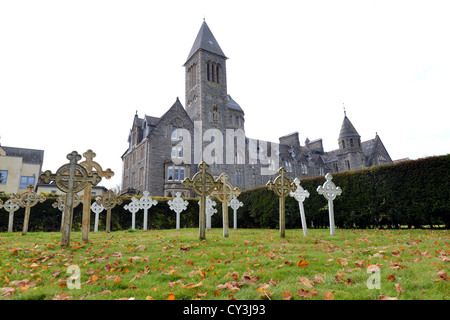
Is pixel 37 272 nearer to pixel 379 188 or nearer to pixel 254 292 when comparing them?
pixel 254 292

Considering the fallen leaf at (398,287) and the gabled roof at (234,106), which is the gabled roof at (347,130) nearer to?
the gabled roof at (234,106)

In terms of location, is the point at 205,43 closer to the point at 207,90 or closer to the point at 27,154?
the point at 207,90

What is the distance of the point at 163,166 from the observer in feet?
123

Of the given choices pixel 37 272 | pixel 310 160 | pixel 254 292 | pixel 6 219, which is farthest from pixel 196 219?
pixel 310 160

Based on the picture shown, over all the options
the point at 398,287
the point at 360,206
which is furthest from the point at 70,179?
the point at 360,206

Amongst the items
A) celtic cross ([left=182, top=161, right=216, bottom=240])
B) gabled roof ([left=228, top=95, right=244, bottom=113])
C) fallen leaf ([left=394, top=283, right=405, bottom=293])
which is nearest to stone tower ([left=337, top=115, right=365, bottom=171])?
gabled roof ([left=228, top=95, right=244, bottom=113])

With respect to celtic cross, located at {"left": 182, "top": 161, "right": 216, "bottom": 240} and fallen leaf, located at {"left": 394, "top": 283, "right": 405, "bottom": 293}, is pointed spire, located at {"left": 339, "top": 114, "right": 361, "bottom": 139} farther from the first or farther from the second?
fallen leaf, located at {"left": 394, "top": 283, "right": 405, "bottom": 293}

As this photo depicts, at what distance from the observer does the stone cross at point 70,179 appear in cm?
855

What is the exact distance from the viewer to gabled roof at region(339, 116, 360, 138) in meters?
59.0

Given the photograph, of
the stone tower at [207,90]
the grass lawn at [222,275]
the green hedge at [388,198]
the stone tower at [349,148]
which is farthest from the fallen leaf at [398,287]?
the stone tower at [349,148]

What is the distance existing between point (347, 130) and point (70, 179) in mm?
60519

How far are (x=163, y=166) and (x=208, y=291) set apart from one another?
34560 mm

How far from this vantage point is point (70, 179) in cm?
888

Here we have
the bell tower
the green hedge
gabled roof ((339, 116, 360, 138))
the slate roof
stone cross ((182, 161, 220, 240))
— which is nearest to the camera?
stone cross ((182, 161, 220, 240))
